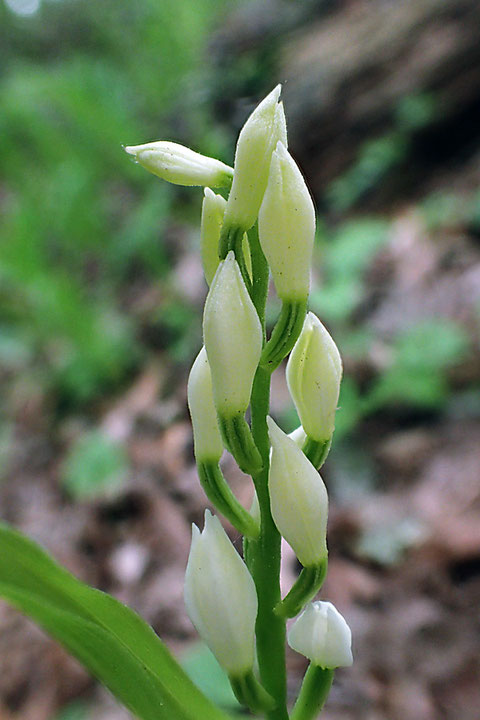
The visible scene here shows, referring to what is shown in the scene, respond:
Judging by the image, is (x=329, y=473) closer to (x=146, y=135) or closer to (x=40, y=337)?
(x=40, y=337)

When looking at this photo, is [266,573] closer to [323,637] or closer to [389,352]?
[323,637]

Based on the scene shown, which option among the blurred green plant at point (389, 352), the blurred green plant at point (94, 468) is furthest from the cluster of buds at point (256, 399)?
the blurred green plant at point (94, 468)

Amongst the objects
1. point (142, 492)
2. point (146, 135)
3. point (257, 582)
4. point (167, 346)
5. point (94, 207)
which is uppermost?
point (146, 135)

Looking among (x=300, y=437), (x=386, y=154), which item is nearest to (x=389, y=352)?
(x=300, y=437)

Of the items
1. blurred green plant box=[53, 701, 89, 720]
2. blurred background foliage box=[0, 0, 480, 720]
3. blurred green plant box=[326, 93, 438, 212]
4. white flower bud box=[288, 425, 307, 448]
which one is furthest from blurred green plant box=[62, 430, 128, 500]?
blurred green plant box=[326, 93, 438, 212]

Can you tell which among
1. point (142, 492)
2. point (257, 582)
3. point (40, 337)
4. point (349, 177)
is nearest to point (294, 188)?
point (257, 582)

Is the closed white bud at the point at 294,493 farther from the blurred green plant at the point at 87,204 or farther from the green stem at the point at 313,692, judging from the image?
the blurred green plant at the point at 87,204
